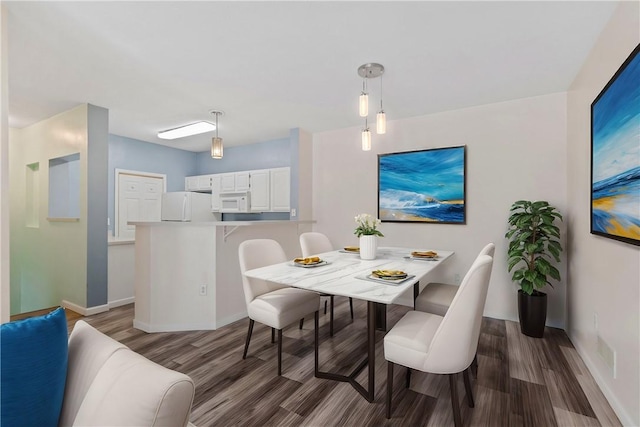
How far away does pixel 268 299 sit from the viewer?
220cm

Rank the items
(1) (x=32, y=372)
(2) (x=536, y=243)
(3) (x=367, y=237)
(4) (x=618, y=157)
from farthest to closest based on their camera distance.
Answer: (2) (x=536, y=243)
(3) (x=367, y=237)
(4) (x=618, y=157)
(1) (x=32, y=372)

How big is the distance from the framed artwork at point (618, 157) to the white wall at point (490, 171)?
1.03m

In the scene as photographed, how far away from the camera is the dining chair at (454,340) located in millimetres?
1374

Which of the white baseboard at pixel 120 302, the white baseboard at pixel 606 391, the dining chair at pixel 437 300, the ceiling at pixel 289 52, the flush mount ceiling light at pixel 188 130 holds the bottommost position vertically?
the white baseboard at pixel 120 302

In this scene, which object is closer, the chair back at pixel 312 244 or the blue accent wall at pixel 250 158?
the chair back at pixel 312 244

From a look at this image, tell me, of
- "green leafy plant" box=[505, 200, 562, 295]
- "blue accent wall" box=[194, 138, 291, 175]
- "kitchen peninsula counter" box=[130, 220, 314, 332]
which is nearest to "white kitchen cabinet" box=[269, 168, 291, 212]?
"blue accent wall" box=[194, 138, 291, 175]

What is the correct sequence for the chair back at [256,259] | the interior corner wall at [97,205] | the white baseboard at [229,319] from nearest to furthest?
1. the chair back at [256,259]
2. the white baseboard at [229,319]
3. the interior corner wall at [97,205]

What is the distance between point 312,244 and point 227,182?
2.76m

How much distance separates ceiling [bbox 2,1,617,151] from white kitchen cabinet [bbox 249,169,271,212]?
4.76 ft

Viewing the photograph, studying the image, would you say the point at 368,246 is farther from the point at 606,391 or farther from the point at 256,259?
the point at 606,391

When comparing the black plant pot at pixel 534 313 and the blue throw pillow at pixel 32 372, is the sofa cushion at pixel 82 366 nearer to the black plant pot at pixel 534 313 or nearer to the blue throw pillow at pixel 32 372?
A: the blue throw pillow at pixel 32 372

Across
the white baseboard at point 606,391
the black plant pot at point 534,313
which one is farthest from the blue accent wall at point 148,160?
the white baseboard at point 606,391

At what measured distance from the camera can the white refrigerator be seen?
4.75 m

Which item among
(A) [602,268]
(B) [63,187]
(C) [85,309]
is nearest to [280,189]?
(C) [85,309]
